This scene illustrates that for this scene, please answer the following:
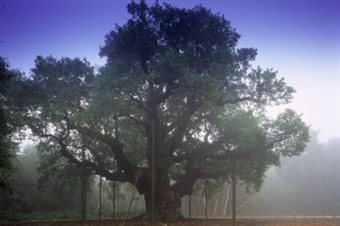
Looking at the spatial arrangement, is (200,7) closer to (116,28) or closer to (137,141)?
(116,28)

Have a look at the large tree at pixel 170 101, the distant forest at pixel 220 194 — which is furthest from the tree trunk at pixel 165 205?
the distant forest at pixel 220 194

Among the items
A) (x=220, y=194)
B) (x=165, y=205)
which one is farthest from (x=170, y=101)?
(x=220, y=194)

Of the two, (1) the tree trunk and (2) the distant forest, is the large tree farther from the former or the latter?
(2) the distant forest

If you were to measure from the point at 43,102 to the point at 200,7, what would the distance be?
1542cm

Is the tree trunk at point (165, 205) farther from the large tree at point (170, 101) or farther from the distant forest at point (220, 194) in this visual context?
the distant forest at point (220, 194)

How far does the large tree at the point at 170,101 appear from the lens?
30.8 m

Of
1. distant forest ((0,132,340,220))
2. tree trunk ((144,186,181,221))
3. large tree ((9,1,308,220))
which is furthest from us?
distant forest ((0,132,340,220))

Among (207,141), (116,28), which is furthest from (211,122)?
(116,28)

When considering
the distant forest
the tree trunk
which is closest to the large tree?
the tree trunk

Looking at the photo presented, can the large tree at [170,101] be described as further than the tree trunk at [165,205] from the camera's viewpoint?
No

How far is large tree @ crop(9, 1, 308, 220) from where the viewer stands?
30797 mm

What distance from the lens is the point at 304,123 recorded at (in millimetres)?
34438

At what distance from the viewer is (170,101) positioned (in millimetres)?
37125

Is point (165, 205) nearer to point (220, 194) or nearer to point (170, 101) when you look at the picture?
point (170, 101)
